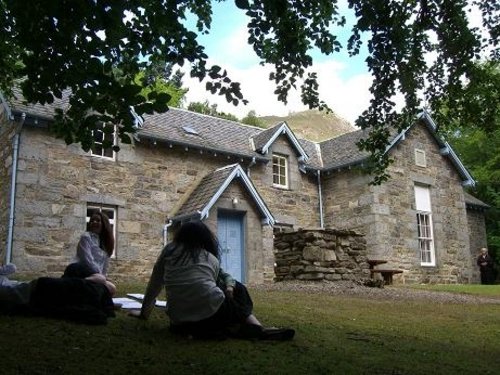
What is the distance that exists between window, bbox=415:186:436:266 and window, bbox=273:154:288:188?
5701 mm

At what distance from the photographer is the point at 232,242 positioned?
17797 mm

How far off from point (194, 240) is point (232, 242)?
40.5 ft

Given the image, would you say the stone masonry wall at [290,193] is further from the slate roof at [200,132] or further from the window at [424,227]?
the window at [424,227]

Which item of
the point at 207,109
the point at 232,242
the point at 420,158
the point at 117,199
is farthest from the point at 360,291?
the point at 207,109

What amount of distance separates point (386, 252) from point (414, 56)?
14.3 meters

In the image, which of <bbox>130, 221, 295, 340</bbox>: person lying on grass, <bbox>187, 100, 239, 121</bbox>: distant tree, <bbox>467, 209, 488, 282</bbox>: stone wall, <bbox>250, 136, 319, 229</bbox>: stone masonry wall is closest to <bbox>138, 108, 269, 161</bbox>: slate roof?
<bbox>250, 136, 319, 229</bbox>: stone masonry wall

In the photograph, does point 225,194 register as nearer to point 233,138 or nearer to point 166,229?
point 166,229

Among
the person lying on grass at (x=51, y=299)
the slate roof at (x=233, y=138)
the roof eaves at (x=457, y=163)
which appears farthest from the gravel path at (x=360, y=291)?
the roof eaves at (x=457, y=163)

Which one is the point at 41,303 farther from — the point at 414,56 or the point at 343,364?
the point at 414,56

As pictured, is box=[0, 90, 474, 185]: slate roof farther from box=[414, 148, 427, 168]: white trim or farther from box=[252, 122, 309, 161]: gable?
box=[414, 148, 427, 168]: white trim

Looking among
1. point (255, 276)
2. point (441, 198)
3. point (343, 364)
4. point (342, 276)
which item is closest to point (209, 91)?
point (343, 364)

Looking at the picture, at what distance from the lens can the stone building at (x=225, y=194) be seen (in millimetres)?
15367

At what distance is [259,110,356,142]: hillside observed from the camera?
13075 cm

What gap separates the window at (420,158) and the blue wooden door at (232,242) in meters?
9.25
